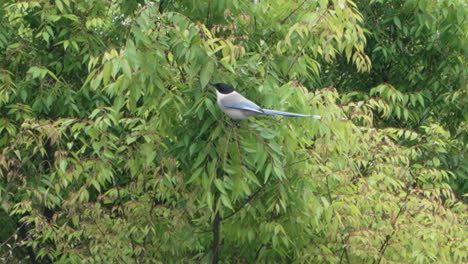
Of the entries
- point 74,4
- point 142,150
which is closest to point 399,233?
point 142,150

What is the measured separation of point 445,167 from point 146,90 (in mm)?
3801

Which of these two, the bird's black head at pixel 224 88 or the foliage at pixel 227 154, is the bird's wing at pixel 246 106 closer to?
the bird's black head at pixel 224 88

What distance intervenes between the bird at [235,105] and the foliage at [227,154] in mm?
99

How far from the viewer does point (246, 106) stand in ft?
12.0

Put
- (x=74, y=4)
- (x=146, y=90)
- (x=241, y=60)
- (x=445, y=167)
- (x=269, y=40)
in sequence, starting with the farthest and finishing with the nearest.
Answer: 1. (x=445, y=167)
2. (x=74, y=4)
3. (x=269, y=40)
4. (x=241, y=60)
5. (x=146, y=90)

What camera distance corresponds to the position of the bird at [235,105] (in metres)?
3.63

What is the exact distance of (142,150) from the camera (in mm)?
4340

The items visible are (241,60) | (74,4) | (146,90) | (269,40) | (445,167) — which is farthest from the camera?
(445,167)

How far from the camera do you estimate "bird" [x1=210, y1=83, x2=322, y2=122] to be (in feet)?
11.9

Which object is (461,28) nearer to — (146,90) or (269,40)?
(269,40)

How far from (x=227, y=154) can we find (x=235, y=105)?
1.36ft

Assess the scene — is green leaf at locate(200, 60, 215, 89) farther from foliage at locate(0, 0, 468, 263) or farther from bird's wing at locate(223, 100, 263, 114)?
bird's wing at locate(223, 100, 263, 114)

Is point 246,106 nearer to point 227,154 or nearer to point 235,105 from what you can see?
point 235,105

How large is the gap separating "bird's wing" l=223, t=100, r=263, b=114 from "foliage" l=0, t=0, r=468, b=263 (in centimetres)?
17
